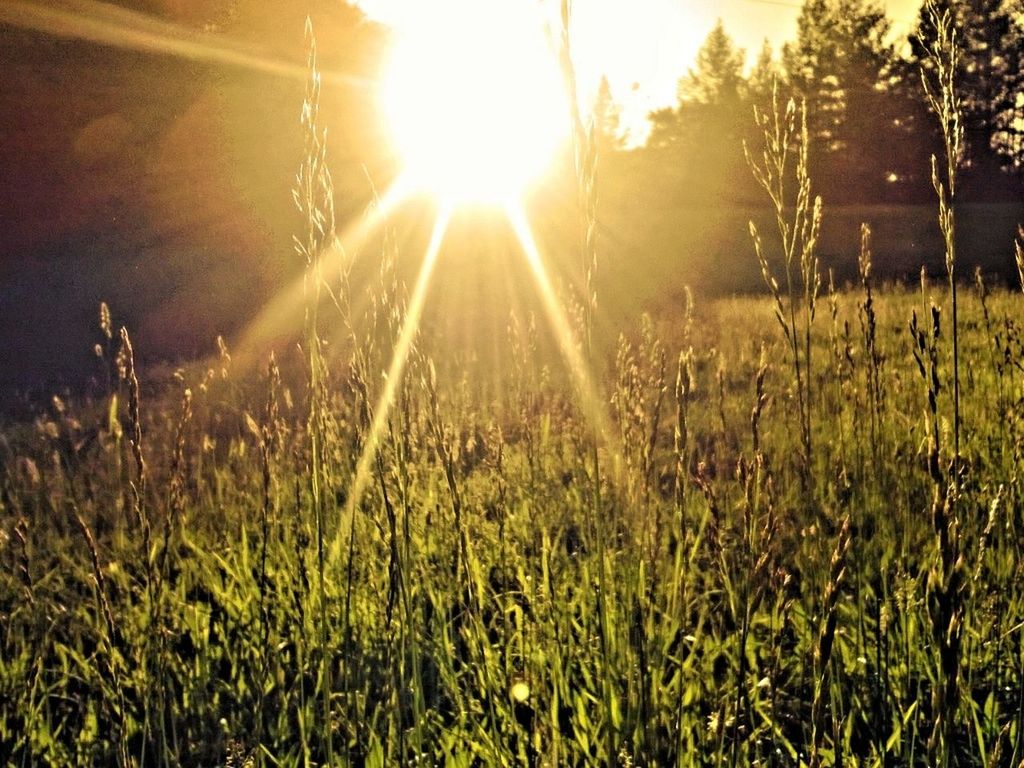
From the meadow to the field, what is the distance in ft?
0.04

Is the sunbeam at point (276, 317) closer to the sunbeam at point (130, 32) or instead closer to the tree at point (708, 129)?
the sunbeam at point (130, 32)

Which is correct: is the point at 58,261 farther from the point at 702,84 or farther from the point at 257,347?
the point at 702,84

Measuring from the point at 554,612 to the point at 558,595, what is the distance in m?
0.29

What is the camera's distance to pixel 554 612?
1.85m

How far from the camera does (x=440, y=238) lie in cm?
2144

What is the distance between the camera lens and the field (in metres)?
1.17

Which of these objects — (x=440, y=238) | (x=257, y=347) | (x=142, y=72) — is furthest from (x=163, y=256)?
(x=257, y=347)

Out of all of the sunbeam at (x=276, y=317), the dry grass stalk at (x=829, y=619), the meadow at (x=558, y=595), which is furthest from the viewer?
the sunbeam at (x=276, y=317)

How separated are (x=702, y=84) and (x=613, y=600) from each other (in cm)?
5108

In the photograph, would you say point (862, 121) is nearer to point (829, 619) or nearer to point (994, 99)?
point (994, 99)

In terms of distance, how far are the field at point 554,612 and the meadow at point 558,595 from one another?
13 mm

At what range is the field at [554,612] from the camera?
3.82 ft

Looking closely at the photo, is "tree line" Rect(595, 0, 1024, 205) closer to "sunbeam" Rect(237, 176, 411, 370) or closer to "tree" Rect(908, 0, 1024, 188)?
"tree" Rect(908, 0, 1024, 188)

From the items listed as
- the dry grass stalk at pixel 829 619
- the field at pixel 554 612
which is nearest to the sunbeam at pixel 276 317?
the field at pixel 554 612
